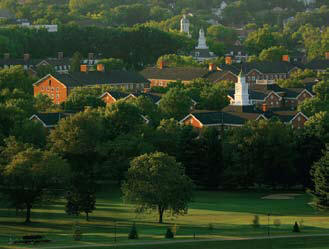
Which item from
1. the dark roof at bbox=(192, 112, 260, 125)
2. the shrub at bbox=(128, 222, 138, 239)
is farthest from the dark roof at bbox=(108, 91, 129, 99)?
the shrub at bbox=(128, 222, 138, 239)

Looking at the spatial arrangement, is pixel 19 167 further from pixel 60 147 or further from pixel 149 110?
pixel 149 110

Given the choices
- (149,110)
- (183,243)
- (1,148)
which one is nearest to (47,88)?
(149,110)

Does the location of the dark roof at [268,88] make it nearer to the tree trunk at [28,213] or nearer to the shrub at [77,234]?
the tree trunk at [28,213]

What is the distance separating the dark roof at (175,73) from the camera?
164462 millimetres

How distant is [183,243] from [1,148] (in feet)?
70.1

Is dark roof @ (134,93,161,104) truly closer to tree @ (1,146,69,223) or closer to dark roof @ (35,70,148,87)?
dark roof @ (35,70,148,87)

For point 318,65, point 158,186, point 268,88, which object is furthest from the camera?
point 318,65

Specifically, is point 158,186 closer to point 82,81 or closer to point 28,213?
point 28,213

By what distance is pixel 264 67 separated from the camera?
18075cm

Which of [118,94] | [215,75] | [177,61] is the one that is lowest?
[118,94]

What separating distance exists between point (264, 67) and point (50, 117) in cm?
7100

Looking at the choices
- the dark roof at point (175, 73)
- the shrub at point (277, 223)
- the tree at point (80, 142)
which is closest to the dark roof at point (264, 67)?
the dark roof at point (175, 73)

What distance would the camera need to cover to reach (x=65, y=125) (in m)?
97.0

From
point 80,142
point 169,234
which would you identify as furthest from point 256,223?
point 80,142
